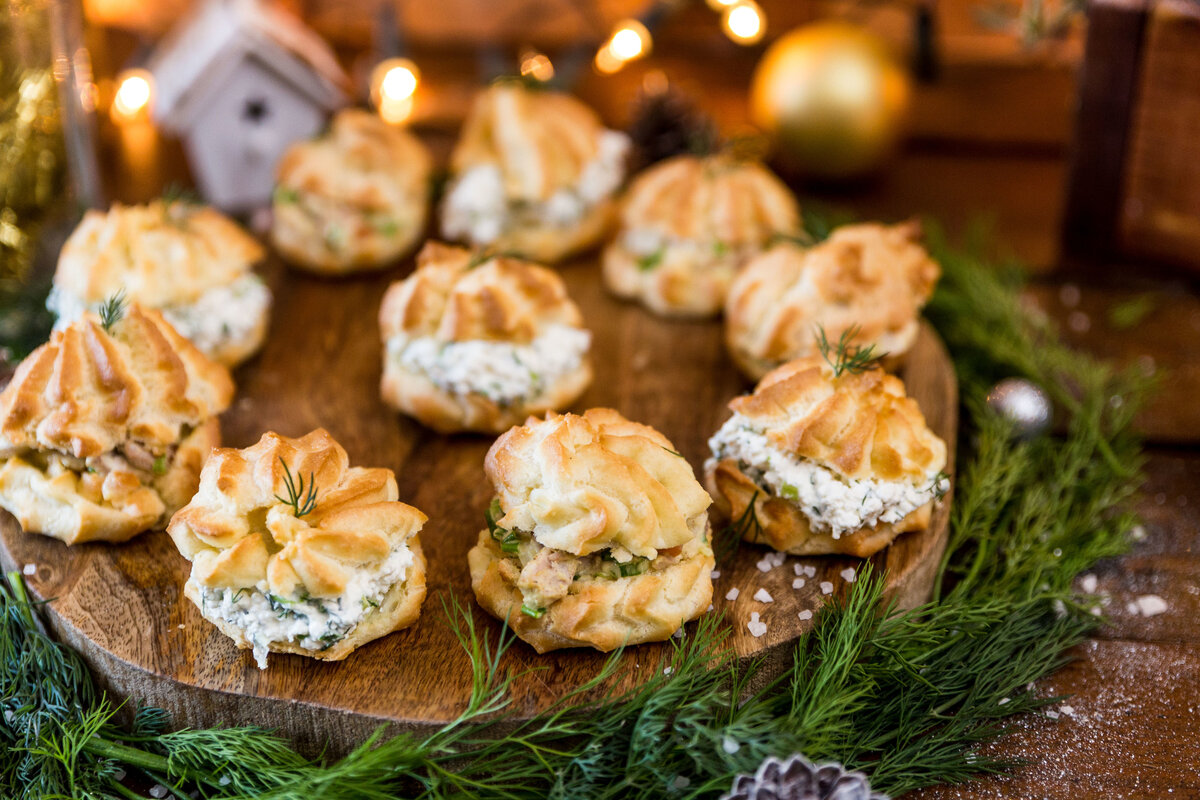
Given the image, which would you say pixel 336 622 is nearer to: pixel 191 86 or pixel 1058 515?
pixel 1058 515

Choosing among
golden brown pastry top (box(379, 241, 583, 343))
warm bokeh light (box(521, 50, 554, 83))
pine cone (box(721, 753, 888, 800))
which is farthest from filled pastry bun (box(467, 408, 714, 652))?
warm bokeh light (box(521, 50, 554, 83))

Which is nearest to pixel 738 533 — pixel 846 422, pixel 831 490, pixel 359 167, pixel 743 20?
pixel 831 490

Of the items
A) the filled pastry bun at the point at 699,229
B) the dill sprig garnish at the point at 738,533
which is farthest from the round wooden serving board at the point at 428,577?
the filled pastry bun at the point at 699,229

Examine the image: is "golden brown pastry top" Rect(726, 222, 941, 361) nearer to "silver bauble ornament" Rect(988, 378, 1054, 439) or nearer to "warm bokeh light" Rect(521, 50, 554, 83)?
"silver bauble ornament" Rect(988, 378, 1054, 439)

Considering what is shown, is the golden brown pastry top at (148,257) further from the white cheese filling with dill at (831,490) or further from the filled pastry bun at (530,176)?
the white cheese filling with dill at (831,490)

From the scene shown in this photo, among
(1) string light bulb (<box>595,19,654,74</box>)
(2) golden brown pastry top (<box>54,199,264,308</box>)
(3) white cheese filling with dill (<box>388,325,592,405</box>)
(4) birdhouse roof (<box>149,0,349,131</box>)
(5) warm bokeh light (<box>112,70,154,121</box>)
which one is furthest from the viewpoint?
(5) warm bokeh light (<box>112,70,154,121</box>)

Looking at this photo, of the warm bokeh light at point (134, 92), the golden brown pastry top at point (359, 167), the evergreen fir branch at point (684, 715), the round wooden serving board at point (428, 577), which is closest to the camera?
the evergreen fir branch at point (684, 715)
